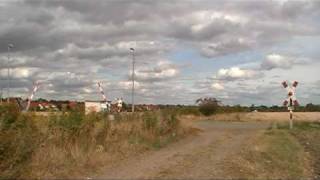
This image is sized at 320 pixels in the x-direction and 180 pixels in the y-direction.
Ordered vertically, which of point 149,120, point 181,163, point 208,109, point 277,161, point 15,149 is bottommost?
point 277,161

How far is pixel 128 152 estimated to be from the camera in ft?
59.3

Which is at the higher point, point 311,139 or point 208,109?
point 208,109

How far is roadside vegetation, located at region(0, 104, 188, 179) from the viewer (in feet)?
40.2

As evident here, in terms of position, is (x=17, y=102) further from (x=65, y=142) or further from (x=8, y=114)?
(x=65, y=142)

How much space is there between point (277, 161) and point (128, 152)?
476 cm

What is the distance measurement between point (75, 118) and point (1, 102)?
157 inches

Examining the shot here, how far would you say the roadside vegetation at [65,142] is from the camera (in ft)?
40.2

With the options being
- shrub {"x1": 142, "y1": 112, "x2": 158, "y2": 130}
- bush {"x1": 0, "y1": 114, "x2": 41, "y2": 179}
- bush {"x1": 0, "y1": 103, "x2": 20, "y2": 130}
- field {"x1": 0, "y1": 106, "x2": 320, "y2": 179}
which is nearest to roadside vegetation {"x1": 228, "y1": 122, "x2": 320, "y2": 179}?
field {"x1": 0, "y1": 106, "x2": 320, "y2": 179}

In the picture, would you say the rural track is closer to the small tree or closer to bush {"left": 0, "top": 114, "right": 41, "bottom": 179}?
bush {"left": 0, "top": 114, "right": 41, "bottom": 179}

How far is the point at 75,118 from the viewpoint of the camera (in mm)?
17406

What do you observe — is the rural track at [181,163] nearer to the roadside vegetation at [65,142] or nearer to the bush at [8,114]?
the roadside vegetation at [65,142]

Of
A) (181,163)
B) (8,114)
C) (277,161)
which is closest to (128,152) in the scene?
(181,163)

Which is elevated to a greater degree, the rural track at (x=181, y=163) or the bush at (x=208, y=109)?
the bush at (x=208, y=109)

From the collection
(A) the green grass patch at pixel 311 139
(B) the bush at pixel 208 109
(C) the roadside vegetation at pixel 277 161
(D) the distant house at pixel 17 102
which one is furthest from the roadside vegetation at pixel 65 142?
(B) the bush at pixel 208 109
